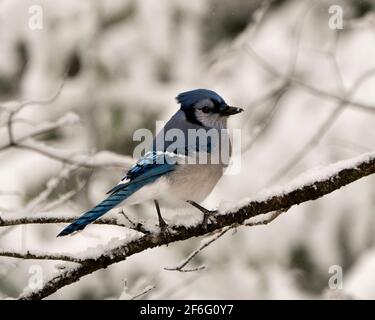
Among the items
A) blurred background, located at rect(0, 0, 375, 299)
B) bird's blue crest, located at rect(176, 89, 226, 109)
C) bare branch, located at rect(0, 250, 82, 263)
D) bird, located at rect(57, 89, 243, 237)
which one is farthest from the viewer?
blurred background, located at rect(0, 0, 375, 299)

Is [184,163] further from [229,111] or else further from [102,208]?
[102,208]

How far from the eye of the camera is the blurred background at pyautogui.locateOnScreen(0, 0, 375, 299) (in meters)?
4.55

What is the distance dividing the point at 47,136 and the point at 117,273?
1036mm

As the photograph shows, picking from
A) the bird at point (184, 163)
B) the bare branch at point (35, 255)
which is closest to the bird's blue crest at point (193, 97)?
the bird at point (184, 163)

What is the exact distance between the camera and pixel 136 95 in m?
5.08

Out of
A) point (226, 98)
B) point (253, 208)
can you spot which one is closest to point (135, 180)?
point (253, 208)

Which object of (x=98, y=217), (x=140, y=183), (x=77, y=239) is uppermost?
(x=77, y=239)

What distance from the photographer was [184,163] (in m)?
3.13

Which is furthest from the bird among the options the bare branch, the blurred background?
the blurred background

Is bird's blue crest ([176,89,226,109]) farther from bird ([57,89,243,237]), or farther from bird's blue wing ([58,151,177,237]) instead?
bird's blue wing ([58,151,177,237])

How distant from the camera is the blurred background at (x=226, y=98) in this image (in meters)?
4.55

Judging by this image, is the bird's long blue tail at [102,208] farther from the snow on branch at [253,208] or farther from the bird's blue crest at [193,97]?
the bird's blue crest at [193,97]
